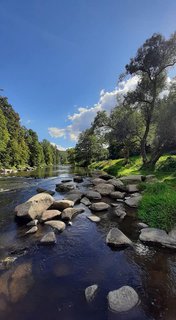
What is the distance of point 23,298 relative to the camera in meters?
4.80

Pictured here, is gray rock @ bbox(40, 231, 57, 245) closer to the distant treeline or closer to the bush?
the bush

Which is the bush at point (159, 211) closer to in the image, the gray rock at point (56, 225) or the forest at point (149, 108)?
the gray rock at point (56, 225)

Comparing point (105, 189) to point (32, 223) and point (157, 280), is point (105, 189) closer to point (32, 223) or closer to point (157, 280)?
point (32, 223)

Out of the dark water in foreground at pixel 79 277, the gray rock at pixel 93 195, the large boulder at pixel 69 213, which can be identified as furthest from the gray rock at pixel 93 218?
the gray rock at pixel 93 195

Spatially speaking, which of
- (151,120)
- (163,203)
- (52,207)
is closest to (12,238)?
(52,207)

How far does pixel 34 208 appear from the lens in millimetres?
10438

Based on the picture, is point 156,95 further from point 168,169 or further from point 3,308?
point 3,308

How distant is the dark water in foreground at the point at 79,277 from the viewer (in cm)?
446

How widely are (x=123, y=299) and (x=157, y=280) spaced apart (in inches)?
56.3

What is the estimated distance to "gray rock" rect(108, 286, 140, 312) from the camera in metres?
4.52

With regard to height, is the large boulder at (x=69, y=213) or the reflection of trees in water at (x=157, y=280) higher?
the large boulder at (x=69, y=213)

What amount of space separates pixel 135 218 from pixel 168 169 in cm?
1347

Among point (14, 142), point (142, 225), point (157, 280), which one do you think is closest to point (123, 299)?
point (157, 280)

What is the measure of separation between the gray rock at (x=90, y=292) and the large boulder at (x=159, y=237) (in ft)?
11.2
